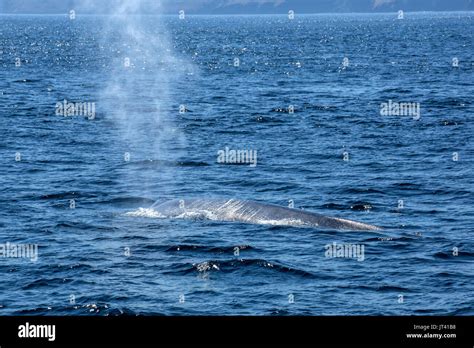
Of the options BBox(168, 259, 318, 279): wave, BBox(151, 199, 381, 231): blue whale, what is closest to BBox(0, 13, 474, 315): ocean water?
BBox(168, 259, 318, 279): wave

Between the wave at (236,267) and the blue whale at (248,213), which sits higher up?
the blue whale at (248,213)

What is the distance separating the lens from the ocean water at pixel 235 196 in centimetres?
2852

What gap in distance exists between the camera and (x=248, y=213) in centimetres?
3856

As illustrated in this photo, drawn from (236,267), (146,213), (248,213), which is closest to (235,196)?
(146,213)

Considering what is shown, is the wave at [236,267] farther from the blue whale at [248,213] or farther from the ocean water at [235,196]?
the blue whale at [248,213]

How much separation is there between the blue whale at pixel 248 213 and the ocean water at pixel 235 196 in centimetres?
82

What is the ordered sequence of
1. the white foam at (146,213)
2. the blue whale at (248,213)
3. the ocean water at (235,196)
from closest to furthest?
the ocean water at (235,196), the blue whale at (248,213), the white foam at (146,213)

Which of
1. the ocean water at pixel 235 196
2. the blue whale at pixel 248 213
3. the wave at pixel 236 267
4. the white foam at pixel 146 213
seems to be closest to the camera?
the ocean water at pixel 235 196

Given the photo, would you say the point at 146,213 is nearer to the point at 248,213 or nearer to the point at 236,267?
the point at 248,213

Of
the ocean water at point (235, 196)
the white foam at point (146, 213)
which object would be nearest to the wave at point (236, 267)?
the ocean water at point (235, 196)

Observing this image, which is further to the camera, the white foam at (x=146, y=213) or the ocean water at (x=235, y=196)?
the white foam at (x=146, y=213)

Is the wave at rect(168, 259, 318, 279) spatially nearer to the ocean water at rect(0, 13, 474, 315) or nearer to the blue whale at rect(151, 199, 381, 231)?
the ocean water at rect(0, 13, 474, 315)

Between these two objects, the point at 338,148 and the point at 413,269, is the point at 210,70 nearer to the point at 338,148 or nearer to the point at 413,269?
the point at 338,148

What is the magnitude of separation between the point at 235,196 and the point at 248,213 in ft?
20.2
